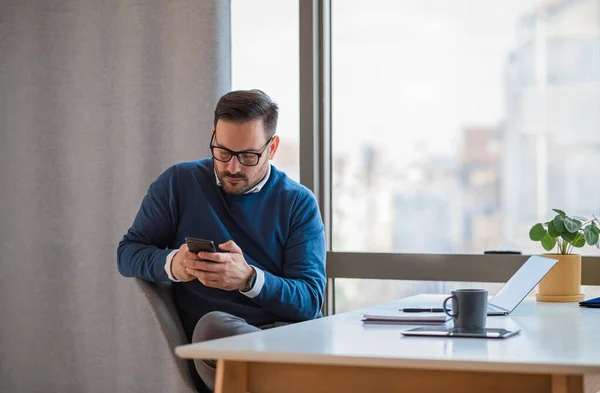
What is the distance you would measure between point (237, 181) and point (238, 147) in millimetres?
104

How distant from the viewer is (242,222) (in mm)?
2674

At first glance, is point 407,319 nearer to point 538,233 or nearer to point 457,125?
point 538,233

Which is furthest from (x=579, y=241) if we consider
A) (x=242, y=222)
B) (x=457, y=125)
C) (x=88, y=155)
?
(x=88, y=155)

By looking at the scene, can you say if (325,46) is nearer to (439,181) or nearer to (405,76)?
(405,76)

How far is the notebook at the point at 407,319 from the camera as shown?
6.07 ft

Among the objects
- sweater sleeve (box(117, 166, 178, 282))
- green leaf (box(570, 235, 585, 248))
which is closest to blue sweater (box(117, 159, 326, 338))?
sweater sleeve (box(117, 166, 178, 282))

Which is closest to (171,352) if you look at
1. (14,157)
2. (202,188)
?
(202,188)

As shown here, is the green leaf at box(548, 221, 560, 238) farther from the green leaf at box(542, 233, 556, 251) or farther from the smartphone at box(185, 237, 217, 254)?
the smartphone at box(185, 237, 217, 254)

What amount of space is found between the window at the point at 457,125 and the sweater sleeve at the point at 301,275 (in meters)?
0.89

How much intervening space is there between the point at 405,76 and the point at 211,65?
799 mm

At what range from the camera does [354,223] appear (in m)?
3.63

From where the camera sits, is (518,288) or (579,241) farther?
(579,241)

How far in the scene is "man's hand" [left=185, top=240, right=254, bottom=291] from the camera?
7.45ft

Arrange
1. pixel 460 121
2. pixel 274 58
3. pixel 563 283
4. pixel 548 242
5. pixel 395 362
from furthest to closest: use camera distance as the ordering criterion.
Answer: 1. pixel 274 58
2. pixel 460 121
3. pixel 548 242
4. pixel 563 283
5. pixel 395 362
